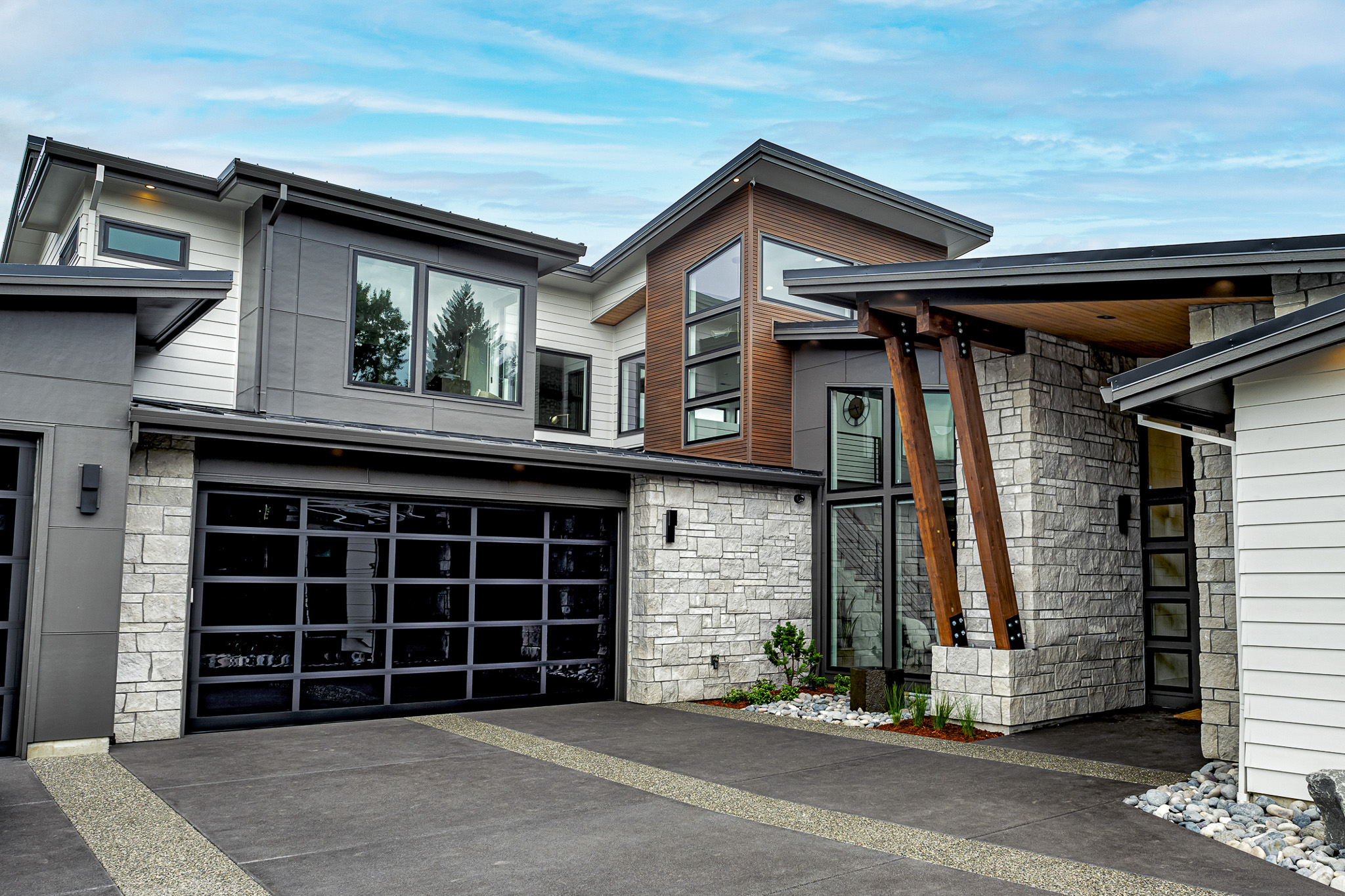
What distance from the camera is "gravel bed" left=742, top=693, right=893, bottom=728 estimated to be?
8898 millimetres

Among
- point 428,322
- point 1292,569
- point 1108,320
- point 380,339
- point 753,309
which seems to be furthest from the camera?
point 753,309

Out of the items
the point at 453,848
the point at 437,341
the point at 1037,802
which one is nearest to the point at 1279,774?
the point at 1037,802

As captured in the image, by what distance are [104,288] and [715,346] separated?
25.2ft

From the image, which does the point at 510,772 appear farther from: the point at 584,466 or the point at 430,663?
the point at 584,466

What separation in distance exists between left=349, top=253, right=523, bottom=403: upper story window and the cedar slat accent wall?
9.13 feet

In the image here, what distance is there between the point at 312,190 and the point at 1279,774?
32.4 ft

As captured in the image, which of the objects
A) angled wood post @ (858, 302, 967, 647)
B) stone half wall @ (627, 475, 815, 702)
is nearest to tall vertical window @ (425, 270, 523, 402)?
stone half wall @ (627, 475, 815, 702)

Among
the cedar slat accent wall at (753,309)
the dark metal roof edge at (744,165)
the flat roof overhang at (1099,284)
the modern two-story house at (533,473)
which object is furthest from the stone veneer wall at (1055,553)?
the dark metal roof edge at (744,165)

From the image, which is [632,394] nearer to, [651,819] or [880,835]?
[651,819]

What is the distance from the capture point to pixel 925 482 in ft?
28.0

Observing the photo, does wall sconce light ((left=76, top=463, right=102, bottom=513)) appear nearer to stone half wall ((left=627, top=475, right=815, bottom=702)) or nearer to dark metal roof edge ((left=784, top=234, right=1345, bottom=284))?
stone half wall ((left=627, top=475, right=815, bottom=702))

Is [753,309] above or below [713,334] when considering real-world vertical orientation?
above

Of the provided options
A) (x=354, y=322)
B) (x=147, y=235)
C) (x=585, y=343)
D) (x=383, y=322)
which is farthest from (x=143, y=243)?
(x=585, y=343)

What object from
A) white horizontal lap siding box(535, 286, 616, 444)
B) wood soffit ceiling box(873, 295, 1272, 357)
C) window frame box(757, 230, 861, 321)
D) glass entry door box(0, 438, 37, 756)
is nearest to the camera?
glass entry door box(0, 438, 37, 756)
